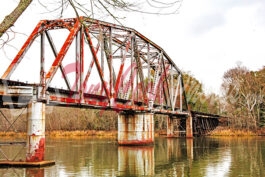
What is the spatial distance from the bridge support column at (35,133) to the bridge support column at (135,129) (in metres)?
20.1

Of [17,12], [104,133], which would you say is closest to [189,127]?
[104,133]

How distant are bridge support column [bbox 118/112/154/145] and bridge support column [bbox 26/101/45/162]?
2011 centimetres

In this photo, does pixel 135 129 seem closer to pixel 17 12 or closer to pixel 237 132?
pixel 237 132

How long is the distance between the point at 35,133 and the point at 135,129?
20.6m

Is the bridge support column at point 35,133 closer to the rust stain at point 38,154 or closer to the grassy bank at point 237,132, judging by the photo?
the rust stain at point 38,154

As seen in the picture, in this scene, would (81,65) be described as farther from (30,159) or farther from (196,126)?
(196,126)

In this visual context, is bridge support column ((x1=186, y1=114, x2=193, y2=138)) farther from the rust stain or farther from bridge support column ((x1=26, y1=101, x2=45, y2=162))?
the rust stain

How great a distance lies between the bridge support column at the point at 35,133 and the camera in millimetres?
20484

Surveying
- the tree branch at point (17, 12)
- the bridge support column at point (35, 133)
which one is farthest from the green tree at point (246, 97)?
the tree branch at point (17, 12)

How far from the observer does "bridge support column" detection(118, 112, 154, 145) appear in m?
40.5

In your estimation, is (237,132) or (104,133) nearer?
(237,132)

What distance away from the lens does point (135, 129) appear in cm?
4053

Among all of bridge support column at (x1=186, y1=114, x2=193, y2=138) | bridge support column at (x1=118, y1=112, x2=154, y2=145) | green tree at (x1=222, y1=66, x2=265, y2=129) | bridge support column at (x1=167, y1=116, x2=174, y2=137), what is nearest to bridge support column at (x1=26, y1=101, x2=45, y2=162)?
bridge support column at (x1=118, y1=112, x2=154, y2=145)

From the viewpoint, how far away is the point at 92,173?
18.4 metres
